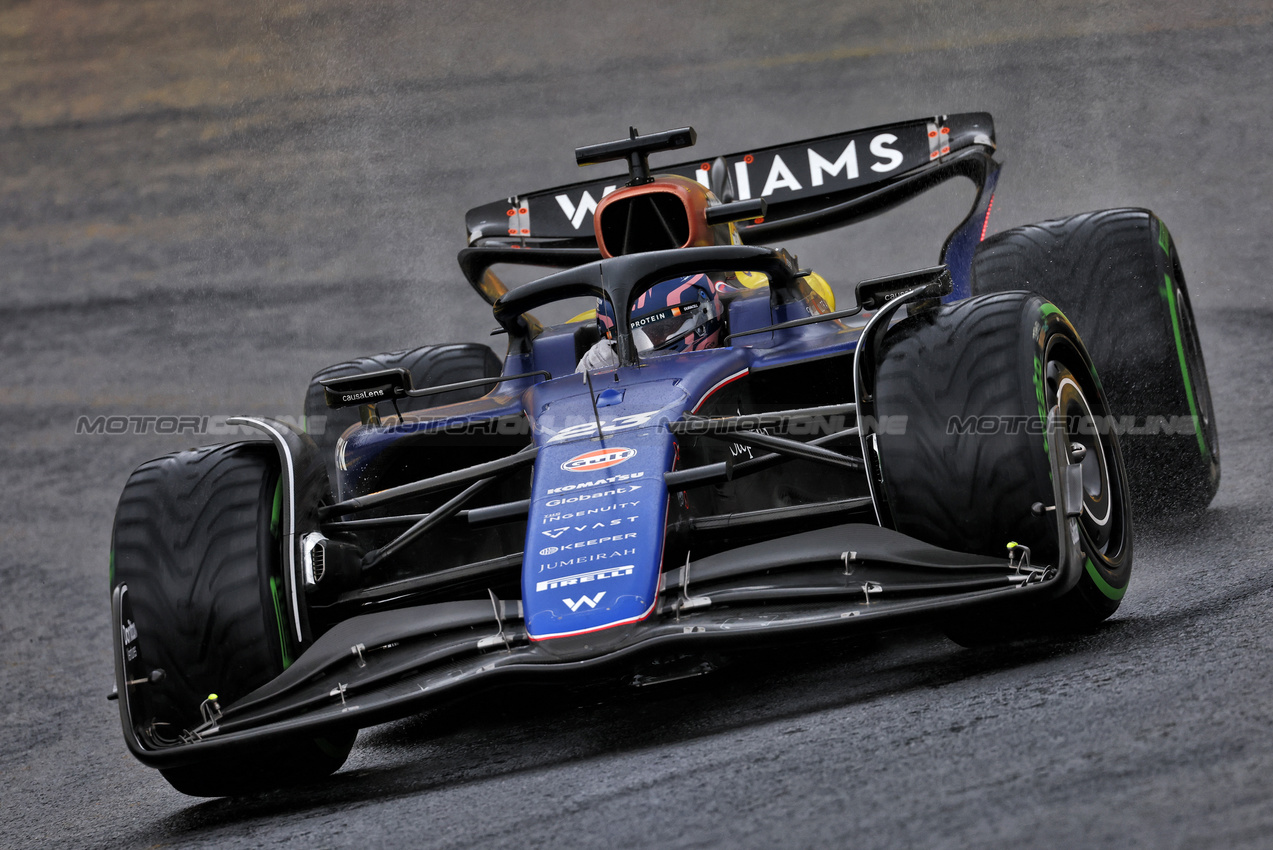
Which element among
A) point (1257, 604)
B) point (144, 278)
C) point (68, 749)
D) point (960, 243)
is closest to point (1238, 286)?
point (960, 243)

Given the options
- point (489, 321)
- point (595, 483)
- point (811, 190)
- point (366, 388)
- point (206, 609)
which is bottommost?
point (206, 609)

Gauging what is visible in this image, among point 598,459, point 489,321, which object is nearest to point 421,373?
point 598,459

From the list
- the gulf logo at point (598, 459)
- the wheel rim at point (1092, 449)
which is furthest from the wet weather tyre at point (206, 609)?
the wheel rim at point (1092, 449)

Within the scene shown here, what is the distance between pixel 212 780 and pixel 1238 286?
825 cm

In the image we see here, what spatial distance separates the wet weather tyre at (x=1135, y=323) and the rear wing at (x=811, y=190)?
0.98 meters

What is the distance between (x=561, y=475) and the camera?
143 inches

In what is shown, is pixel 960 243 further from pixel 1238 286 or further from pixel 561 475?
pixel 1238 286

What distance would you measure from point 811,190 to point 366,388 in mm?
3163

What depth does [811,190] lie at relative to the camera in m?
6.68

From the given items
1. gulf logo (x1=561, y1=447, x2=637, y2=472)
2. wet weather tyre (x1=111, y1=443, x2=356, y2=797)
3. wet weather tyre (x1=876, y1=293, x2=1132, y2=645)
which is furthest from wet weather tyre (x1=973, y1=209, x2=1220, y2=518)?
wet weather tyre (x1=111, y1=443, x2=356, y2=797)

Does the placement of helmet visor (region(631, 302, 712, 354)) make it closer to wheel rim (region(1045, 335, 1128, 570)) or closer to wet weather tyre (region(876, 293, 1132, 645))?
wet weather tyre (region(876, 293, 1132, 645))

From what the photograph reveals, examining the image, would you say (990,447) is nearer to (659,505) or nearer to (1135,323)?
(659,505)

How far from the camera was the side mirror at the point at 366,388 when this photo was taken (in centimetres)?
430

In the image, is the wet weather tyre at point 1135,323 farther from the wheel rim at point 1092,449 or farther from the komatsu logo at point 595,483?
the komatsu logo at point 595,483
